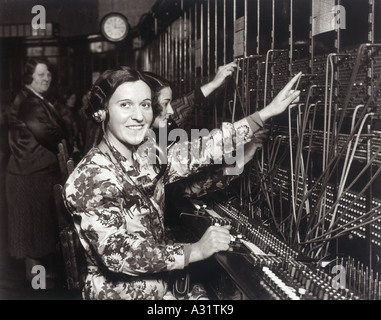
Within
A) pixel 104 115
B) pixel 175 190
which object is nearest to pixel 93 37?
pixel 175 190

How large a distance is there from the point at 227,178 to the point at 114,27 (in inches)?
224

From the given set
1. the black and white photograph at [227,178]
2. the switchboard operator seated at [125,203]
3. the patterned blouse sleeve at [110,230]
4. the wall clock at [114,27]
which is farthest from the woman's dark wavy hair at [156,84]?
the wall clock at [114,27]

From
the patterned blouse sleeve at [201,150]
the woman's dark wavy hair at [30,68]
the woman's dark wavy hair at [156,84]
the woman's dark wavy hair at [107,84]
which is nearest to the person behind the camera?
the woman's dark wavy hair at [107,84]

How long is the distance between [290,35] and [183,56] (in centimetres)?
302

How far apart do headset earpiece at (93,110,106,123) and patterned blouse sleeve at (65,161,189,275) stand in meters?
0.26

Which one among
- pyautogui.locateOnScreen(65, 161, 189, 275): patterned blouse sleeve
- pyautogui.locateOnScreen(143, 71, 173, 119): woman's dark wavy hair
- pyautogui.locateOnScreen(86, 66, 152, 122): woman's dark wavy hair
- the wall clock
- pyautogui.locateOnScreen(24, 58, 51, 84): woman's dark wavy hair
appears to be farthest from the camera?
the wall clock

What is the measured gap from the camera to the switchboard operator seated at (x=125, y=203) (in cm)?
157

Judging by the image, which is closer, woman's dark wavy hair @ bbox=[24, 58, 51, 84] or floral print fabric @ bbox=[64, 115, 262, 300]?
floral print fabric @ bbox=[64, 115, 262, 300]

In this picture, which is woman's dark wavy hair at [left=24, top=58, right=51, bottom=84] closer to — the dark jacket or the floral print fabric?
the dark jacket

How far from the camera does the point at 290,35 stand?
2.23m

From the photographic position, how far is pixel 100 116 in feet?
6.02

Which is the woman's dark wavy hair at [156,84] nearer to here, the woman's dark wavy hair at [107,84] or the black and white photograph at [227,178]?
the black and white photograph at [227,178]

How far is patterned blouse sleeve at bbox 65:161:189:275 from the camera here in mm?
1551

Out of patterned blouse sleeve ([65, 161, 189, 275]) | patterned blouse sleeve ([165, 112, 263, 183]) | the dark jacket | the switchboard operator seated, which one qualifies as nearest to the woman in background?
the dark jacket
